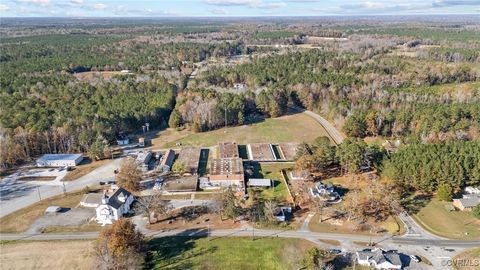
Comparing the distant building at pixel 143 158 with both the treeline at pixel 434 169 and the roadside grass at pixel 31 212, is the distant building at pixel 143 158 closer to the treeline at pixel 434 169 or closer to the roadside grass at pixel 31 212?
the roadside grass at pixel 31 212

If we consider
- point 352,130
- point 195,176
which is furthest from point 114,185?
point 352,130

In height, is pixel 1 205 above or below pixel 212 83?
below

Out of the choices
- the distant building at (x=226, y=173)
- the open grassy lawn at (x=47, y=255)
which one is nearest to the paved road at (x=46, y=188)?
the open grassy lawn at (x=47, y=255)

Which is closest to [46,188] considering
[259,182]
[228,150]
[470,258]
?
[228,150]

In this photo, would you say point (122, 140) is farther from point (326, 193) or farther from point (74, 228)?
point (326, 193)

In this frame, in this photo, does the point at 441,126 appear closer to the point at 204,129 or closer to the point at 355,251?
the point at 355,251
